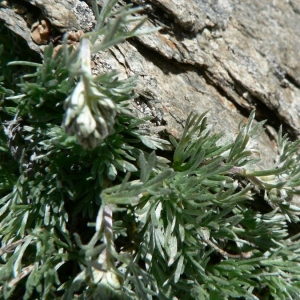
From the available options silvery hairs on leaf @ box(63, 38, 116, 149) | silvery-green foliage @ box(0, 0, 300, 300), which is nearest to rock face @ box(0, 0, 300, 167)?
silvery-green foliage @ box(0, 0, 300, 300)

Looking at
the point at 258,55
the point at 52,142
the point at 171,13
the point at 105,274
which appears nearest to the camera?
the point at 105,274

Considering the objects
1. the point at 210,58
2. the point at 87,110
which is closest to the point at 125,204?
the point at 87,110

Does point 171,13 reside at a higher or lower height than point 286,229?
higher

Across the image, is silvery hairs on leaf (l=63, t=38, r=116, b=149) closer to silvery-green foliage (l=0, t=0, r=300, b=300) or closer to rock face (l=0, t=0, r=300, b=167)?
silvery-green foliage (l=0, t=0, r=300, b=300)

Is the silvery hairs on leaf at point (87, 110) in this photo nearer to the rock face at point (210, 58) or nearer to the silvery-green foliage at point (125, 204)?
the silvery-green foliage at point (125, 204)

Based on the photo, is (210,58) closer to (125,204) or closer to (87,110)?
(125,204)

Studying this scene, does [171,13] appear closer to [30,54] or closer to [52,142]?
[30,54]

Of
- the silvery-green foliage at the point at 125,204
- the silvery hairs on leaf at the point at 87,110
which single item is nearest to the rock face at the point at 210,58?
the silvery-green foliage at the point at 125,204

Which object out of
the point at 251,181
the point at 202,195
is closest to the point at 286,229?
the point at 251,181
